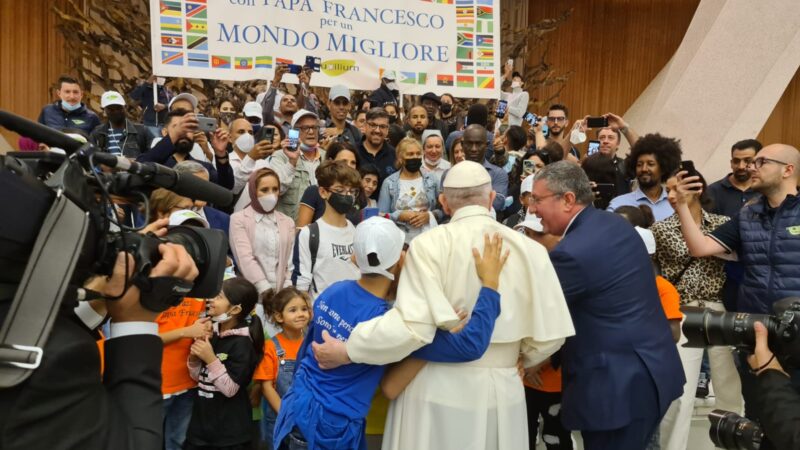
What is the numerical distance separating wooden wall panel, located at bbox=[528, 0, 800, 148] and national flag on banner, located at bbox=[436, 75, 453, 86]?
7182 mm

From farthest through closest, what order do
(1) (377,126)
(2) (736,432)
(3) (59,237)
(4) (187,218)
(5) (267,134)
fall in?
(1) (377,126) < (5) (267,134) < (2) (736,432) < (4) (187,218) < (3) (59,237)

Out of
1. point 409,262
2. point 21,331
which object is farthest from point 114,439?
point 409,262

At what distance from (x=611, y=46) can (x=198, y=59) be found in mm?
10738

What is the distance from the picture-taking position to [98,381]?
5.49ft

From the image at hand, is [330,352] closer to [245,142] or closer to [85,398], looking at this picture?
[85,398]

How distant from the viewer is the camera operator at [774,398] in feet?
8.52

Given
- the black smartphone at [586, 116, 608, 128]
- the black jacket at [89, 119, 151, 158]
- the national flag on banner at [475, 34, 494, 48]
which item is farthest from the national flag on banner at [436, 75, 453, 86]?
the black jacket at [89, 119, 151, 158]

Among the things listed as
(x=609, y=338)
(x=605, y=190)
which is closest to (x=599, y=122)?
(x=605, y=190)

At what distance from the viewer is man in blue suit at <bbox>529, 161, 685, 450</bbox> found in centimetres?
346

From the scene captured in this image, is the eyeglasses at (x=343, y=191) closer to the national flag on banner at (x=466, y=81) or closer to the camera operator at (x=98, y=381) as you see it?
the camera operator at (x=98, y=381)

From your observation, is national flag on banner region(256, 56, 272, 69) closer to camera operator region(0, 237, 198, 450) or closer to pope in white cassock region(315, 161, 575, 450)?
pope in white cassock region(315, 161, 575, 450)

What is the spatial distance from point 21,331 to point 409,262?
1.86 metres

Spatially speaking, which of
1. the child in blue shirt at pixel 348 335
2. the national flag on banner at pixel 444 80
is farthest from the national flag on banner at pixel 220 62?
the child in blue shirt at pixel 348 335

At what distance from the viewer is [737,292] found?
542cm
